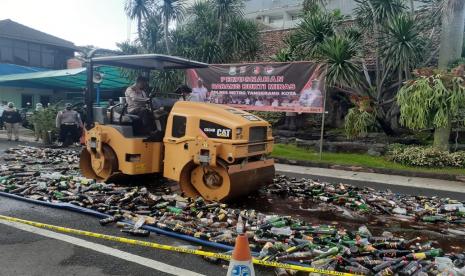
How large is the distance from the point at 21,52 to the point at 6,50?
1.22 metres

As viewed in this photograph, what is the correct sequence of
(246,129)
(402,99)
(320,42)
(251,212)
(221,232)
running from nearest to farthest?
(221,232) → (251,212) → (246,129) → (402,99) → (320,42)

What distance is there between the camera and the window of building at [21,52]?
1312 inches

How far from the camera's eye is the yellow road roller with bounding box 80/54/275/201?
6.29 metres

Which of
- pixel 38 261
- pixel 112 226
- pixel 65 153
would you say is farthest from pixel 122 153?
pixel 65 153

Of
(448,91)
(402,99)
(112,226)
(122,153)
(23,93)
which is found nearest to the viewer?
(112,226)

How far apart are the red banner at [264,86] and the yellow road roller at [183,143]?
18.0 ft

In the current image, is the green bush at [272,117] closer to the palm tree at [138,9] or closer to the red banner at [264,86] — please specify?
the red banner at [264,86]

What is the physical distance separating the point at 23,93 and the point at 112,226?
28.4m

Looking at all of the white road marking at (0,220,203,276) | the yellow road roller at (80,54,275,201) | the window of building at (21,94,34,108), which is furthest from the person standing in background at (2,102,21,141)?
the window of building at (21,94,34,108)

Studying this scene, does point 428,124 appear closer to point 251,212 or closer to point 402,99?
point 402,99

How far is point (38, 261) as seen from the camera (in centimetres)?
413

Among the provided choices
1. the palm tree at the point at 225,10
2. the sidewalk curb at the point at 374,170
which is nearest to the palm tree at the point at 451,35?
the sidewalk curb at the point at 374,170

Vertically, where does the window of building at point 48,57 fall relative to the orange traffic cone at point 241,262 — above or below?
above

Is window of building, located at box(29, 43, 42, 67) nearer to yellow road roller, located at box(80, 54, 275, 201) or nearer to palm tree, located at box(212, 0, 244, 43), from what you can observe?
palm tree, located at box(212, 0, 244, 43)
